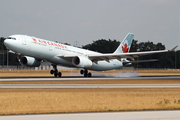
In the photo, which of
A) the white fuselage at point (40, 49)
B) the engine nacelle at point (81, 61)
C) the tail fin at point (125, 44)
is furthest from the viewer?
the tail fin at point (125, 44)

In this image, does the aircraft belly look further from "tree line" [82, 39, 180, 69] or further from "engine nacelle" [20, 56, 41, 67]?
"tree line" [82, 39, 180, 69]

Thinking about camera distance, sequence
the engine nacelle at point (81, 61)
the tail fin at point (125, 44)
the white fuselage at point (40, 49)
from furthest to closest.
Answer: the tail fin at point (125, 44) → the engine nacelle at point (81, 61) → the white fuselage at point (40, 49)

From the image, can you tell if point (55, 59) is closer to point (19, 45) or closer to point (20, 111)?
point (19, 45)

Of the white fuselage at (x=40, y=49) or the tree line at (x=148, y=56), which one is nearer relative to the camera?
the white fuselage at (x=40, y=49)

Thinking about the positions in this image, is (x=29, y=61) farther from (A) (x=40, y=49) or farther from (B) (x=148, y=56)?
(B) (x=148, y=56)

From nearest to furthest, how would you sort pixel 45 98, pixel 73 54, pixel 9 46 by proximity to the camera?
pixel 45 98, pixel 9 46, pixel 73 54

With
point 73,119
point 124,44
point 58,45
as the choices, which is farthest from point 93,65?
point 73,119

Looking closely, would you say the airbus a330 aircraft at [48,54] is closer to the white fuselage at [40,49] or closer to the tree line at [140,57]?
the white fuselage at [40,49]

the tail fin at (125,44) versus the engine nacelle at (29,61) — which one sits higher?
the tail fin at (125,44)

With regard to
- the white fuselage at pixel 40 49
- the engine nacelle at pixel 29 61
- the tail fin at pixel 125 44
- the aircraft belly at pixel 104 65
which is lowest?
the aircraft belly at pixel 104 65

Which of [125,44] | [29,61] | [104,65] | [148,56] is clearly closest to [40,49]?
[29,61]

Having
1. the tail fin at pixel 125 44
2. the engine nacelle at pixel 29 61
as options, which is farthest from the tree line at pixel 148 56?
the engine nacelle at pixel 29 61

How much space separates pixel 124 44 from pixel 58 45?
2097 cm

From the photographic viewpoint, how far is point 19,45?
4759 cm
